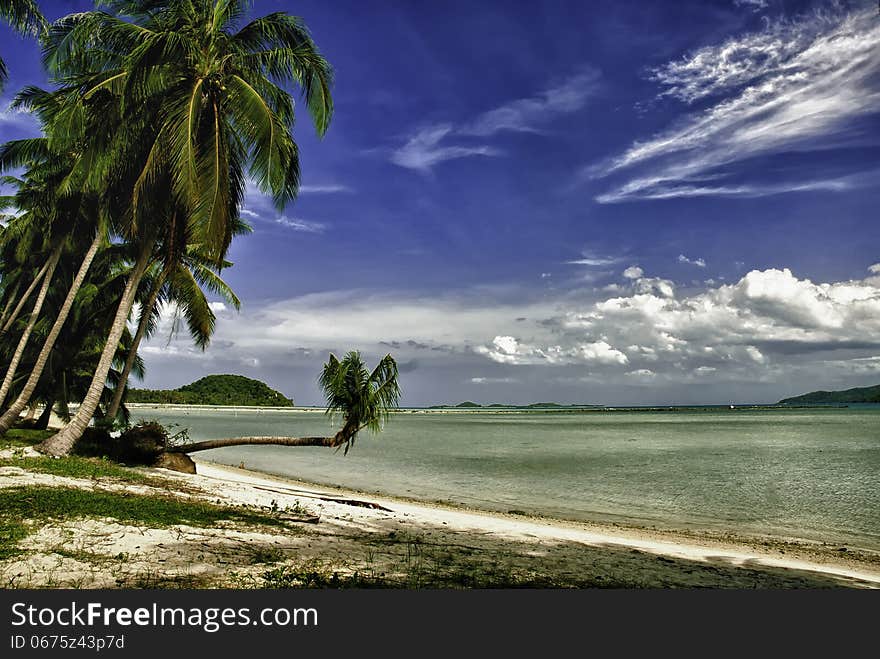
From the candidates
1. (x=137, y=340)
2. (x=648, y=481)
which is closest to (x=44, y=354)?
(x=137, y=340)

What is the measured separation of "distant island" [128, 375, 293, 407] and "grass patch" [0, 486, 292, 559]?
14766cm

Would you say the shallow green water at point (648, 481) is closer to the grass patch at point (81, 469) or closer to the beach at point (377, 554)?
the beach at point (377, 554)

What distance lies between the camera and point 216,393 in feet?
491

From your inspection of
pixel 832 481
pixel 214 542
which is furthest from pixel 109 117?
pixel 832 481

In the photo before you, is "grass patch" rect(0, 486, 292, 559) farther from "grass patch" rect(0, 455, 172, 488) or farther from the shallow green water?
the shallow green water

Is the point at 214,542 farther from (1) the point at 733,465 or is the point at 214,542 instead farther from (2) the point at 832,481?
(1) the point at 733,465

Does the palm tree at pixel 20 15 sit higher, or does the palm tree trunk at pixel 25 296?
the palm tree at pixel 20 15

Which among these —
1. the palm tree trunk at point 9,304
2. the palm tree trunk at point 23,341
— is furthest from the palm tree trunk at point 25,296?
the palm tree trunk at point 23,341

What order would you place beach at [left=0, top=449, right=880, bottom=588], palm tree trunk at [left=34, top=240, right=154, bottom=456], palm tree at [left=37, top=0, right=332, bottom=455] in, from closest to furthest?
beach at [left=0, top=449, right=880, bottom=588], palm tree at [left=37, top=0, right=332, bottom=455], palm tree trunk at [left=34, top=240, right=154, bottom=456]

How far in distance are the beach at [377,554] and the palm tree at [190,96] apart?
6.76 meters

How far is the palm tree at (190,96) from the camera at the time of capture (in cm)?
1261

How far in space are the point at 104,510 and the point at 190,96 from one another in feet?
32.0

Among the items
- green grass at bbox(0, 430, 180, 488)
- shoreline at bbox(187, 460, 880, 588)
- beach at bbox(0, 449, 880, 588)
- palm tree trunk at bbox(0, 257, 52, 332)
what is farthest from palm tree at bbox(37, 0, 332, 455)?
shoreline at bbox(187, 460, 880, 588)

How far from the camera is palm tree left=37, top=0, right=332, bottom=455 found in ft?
41.4
